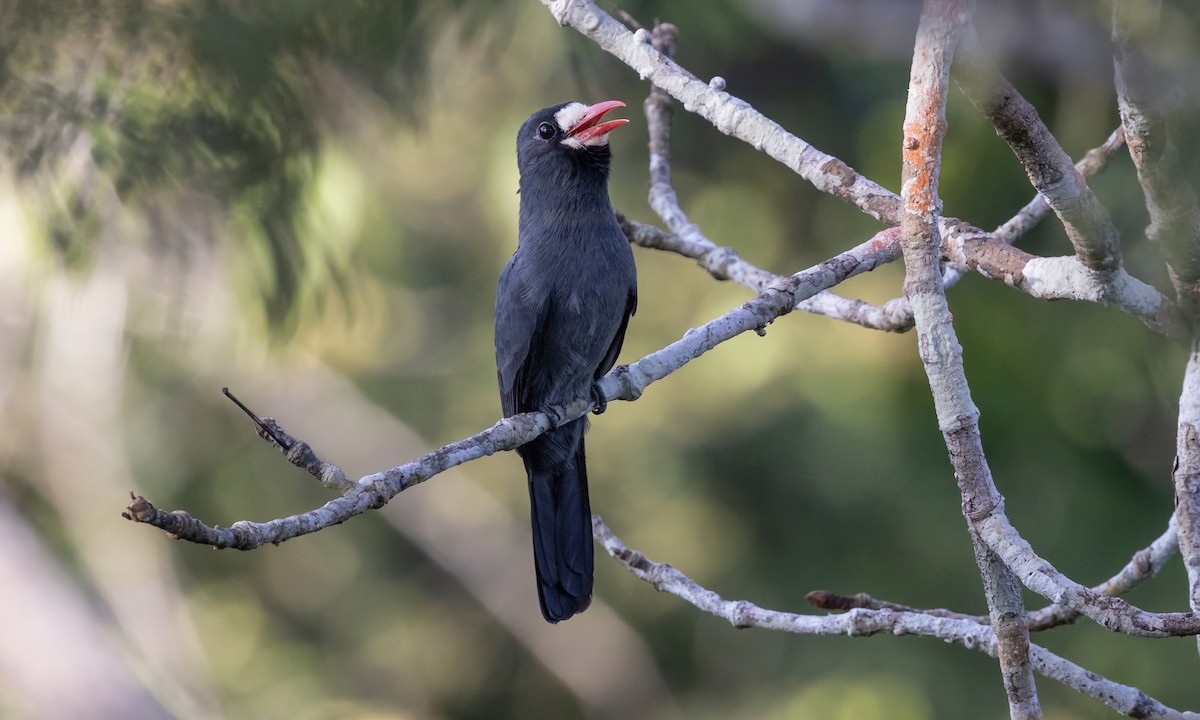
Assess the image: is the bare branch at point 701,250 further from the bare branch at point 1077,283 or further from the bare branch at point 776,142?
the bare branch at point 1077,283

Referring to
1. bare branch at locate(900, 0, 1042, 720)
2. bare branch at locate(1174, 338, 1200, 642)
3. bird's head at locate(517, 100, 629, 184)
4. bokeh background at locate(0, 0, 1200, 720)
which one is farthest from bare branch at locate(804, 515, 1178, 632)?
bird's head at locate(517, 100, 629, 184)

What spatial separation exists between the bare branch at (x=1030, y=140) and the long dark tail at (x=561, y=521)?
5.81ft

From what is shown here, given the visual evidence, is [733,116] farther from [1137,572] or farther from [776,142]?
[1137,572]

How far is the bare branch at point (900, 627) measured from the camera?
2029 millimetres

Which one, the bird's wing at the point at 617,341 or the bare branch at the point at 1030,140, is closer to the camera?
the bare branch at the point at 1030,140

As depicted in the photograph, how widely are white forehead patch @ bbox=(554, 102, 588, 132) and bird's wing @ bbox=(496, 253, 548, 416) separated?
0.40m

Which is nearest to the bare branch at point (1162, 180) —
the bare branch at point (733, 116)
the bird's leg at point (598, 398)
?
the bare branch at point (733, 116)

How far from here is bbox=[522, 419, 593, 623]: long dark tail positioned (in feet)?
10.5

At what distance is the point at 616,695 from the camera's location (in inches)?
252

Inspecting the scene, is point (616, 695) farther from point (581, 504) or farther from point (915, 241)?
point (915, 241)

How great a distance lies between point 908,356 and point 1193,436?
8.68 feet

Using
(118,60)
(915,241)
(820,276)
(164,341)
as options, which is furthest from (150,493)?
(915,241)

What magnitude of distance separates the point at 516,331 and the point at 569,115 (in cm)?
65

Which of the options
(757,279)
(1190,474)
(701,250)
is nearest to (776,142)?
(757,279)
